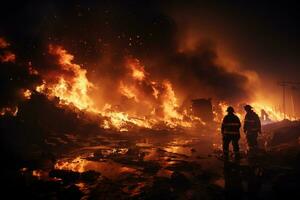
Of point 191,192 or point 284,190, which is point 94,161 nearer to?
point 191,192

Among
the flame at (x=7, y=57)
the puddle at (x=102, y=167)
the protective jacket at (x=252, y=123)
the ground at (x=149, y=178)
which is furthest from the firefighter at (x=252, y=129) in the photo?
the flame at (x=7, y=57)

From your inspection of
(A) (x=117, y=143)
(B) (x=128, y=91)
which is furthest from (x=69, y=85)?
(A) (x=117, y=143)

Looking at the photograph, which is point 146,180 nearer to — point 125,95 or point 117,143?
point 117,143

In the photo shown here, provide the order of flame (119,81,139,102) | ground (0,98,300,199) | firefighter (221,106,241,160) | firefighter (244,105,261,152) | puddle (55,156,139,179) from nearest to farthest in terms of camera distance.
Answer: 1. ground (0,98,300,199)
2. puddle (55,156,139,179)
3. firefighter (221,106,241,160)
4. firefighter (244,105,261,152)
5. flame (119,81,139,102)

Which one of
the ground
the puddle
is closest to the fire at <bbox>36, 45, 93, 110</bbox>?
the ground

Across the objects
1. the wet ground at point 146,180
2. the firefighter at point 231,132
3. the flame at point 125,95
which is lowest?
the wet ground at point 146,180

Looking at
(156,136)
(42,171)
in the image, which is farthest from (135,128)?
(42,171)

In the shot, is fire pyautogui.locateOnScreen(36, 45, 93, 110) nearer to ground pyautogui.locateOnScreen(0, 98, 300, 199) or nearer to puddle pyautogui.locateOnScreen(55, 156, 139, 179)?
ground pyautogui.locateOnScreen(0, 98, 300, 199)

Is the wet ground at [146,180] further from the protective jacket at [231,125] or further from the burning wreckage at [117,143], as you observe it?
the protective jacket at [231,125]

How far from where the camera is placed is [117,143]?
16.8 m

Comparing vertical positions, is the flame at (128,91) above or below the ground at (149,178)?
above

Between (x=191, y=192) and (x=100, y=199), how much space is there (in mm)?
1876

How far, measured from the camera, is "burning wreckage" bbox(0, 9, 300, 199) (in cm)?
569

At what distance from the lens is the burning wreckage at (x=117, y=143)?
18.7ft
